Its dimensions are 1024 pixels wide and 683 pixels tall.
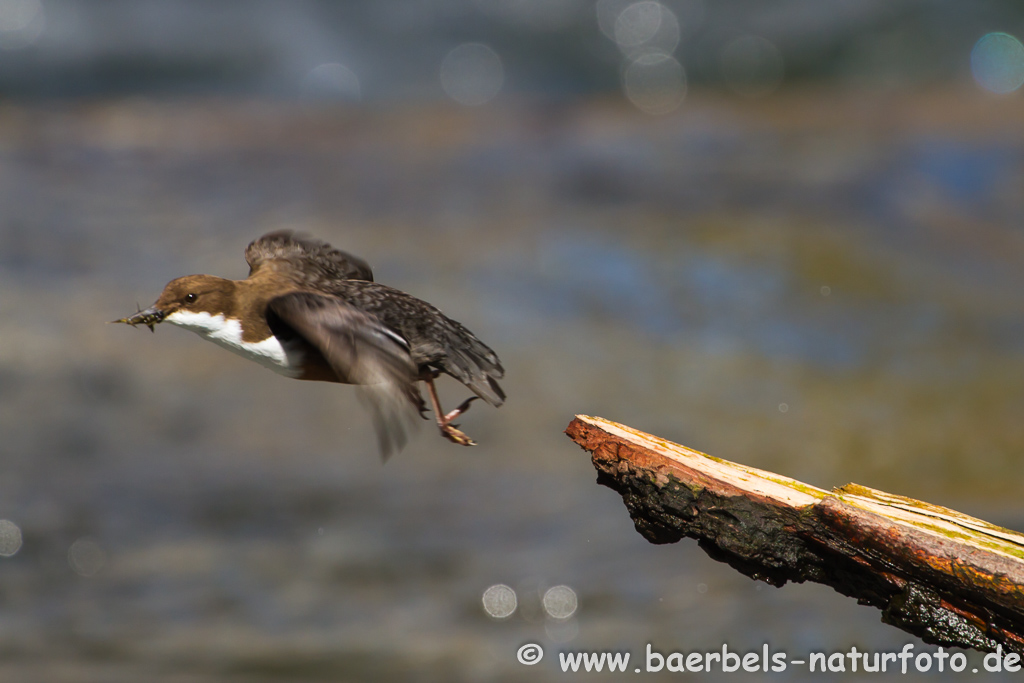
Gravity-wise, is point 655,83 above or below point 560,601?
above

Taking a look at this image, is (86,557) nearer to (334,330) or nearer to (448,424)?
(448,424)

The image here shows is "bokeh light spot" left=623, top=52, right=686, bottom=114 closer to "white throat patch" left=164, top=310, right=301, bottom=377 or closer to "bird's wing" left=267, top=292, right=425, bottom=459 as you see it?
"white throat patch" left=164, top=310, right=301, bottom=377

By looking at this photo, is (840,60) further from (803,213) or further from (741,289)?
(741,289)

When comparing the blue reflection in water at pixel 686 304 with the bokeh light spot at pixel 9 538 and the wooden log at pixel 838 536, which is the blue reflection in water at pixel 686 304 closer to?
the bokeh light spot at pixel 9 538

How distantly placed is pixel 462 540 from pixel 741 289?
15.3 ft

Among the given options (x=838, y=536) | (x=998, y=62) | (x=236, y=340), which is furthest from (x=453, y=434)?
(x=998, y=62)

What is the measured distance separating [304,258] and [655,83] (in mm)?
14115

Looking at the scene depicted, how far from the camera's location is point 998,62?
17.1m

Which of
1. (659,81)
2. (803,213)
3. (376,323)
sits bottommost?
(376,323)

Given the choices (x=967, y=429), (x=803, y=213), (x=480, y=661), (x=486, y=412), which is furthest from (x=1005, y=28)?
(x=480, y=661)

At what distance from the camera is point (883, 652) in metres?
6.71

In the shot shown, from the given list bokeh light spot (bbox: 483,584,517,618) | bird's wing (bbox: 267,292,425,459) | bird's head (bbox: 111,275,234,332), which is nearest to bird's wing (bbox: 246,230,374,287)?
bird's head (bbox: 111,275,234,332)

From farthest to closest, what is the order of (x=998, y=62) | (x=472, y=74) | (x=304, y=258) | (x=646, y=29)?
1. (x=646, y=29)
2. (x=472, y=74)
3. (x=998, y=62)
4. (x=304, y=258)

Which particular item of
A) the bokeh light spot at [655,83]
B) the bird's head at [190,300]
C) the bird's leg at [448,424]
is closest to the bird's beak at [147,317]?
the bird's head at [190,300]
